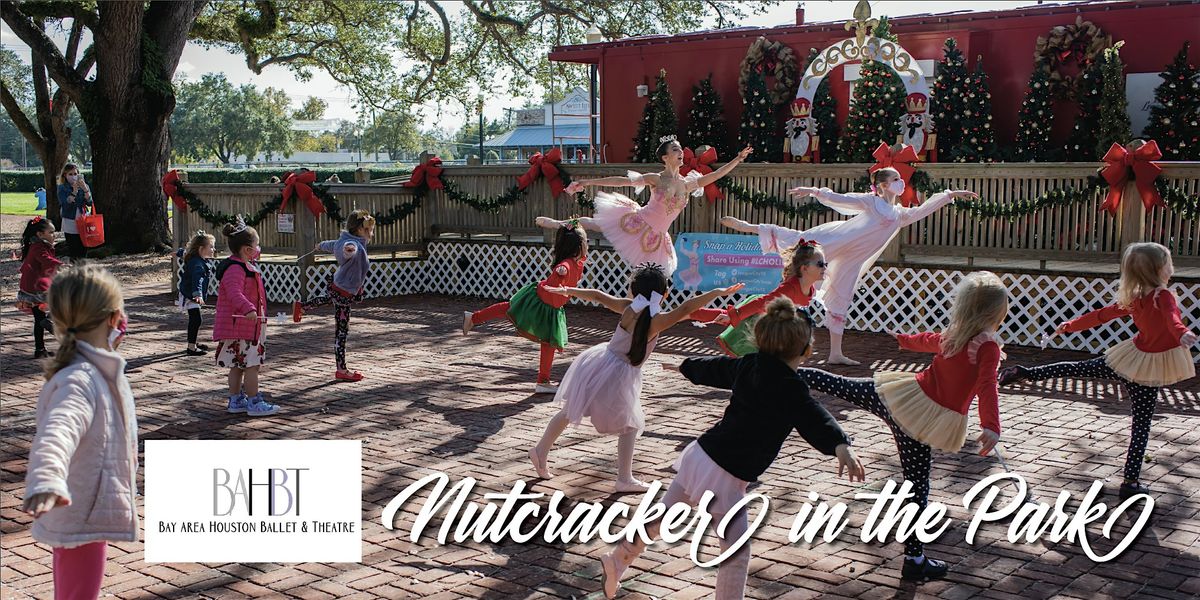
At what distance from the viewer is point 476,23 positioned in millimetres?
30031

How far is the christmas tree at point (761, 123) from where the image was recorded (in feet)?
61.0

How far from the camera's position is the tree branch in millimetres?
21703

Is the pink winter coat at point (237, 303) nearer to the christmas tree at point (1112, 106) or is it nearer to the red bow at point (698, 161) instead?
the red bow at point (698, 161)

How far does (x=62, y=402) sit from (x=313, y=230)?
42.1 ft

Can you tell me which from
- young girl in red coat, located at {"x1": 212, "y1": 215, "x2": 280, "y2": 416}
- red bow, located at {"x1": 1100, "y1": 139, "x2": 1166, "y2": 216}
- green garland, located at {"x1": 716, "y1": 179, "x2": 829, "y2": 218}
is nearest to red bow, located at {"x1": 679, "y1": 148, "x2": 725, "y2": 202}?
green garland, located at {"x1": 716, "y1": 179, "x2": 829, "y2": 218}

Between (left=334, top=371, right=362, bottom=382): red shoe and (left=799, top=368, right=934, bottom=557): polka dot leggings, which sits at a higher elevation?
(left=799, top=368, right=934, bottom=557): polka dot leggings

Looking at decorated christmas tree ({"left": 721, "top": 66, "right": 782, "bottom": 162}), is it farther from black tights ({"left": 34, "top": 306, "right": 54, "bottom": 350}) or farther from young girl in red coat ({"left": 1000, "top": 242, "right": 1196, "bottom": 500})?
young girl in red coat ({"left": 1000, "top": 242, "right": 1196, "bottom": 500})

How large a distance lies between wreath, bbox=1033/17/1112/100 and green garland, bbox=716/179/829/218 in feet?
16.4

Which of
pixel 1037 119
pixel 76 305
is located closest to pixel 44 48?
pixel 1037 119

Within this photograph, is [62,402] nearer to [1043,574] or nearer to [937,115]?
[1043,574]

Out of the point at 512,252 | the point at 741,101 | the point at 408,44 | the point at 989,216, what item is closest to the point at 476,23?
the point at 408,44

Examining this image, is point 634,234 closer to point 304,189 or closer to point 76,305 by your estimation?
point 304,189

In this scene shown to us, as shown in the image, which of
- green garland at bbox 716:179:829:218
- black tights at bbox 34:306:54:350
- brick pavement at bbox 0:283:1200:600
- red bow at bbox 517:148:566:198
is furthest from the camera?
red bow at bbox 517:148:566:198

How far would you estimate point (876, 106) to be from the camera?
16359 mm
